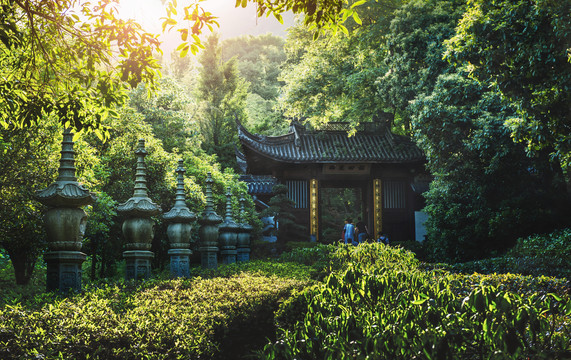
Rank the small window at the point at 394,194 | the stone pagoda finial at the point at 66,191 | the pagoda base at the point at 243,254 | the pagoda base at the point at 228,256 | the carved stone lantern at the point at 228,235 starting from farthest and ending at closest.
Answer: the small window at the point at 394,194, the pagoda base at the point at 243,254, the pagoda base at the point at 228,256, the carved stone lantern at the point at 228,235, the stone pagoda finial at the point at 66,191

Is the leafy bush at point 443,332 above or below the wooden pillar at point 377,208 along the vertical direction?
below

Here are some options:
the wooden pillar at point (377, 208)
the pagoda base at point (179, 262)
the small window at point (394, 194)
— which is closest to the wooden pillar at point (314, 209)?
the wooden pillar at point (377, 208)

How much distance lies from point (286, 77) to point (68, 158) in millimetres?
21813

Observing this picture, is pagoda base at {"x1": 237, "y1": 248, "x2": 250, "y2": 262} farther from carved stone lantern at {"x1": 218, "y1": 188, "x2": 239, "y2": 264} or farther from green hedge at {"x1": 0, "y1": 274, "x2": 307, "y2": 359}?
green hedge at {"x1": 0, "y1": 274, "x2": 307, "y2": 359}

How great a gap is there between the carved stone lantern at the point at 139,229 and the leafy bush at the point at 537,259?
8.45 metres

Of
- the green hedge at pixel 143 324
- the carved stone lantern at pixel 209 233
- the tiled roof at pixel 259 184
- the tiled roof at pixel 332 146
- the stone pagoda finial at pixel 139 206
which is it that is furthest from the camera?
the tiled roof at pixel 259 184

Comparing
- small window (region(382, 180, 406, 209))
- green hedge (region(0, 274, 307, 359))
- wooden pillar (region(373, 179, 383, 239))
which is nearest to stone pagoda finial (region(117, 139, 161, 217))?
green hedge (region(0, 274, 307, 359))

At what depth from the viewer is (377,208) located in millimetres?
25562

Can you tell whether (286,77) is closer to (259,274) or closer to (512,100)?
(512,100)

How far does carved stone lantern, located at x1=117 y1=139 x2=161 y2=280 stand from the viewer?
674cm

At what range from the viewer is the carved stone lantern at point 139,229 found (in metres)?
6.74

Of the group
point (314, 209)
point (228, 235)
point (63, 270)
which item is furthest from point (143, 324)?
point (314, 209)

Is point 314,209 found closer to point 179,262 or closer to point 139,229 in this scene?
point 179,262

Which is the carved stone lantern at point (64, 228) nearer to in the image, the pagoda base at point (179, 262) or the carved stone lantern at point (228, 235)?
the pagoda base at point (179, 262)
